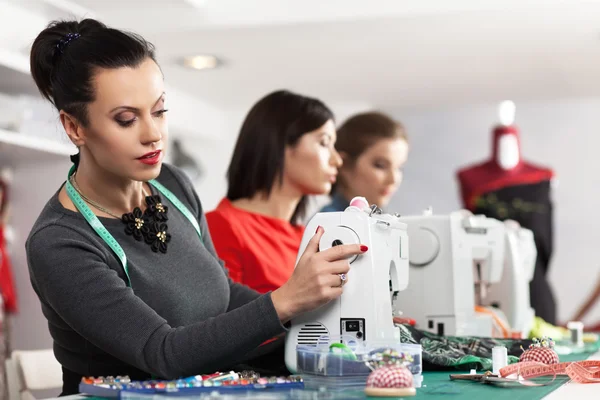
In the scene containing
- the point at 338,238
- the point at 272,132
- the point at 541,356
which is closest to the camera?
the point at 338,238

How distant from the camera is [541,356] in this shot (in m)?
1.76

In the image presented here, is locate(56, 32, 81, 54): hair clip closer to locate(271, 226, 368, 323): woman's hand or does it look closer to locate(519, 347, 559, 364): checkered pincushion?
locate(271, 226, 368, 323): woman's hand

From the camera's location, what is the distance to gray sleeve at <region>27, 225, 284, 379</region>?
1438mm

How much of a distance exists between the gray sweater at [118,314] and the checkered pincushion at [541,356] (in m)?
0.60

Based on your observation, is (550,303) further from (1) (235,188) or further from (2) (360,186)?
(1) (235,188)

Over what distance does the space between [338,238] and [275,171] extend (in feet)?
2.93

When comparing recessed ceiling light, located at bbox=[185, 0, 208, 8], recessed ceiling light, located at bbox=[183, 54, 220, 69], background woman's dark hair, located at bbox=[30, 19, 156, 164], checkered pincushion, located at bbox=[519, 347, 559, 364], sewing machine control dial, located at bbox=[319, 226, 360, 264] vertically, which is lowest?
checkered pincushion, located at bbox=[519, 347, 559, 364]

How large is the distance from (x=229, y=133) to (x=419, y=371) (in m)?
4.54

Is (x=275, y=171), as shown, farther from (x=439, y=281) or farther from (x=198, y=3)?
(x=198, y=3)

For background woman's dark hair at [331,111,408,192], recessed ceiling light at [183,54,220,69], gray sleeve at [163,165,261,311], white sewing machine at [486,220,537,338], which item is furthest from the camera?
recessed ceiling light at [183,54,220,69]

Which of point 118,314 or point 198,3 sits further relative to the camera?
point 198,3

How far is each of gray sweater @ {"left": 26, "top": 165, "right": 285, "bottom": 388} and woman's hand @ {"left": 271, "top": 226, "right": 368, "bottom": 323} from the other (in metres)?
0.03

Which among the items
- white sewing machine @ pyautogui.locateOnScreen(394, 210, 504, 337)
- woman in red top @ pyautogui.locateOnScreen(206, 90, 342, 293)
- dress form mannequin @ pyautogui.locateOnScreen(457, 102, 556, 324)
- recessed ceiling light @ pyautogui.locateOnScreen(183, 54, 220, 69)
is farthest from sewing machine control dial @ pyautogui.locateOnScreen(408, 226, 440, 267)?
dress form mannequin @ pyautogui.locateOnScreen(457, 102, 556, 324)

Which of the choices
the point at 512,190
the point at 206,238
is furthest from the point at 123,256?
the point at 512,190
